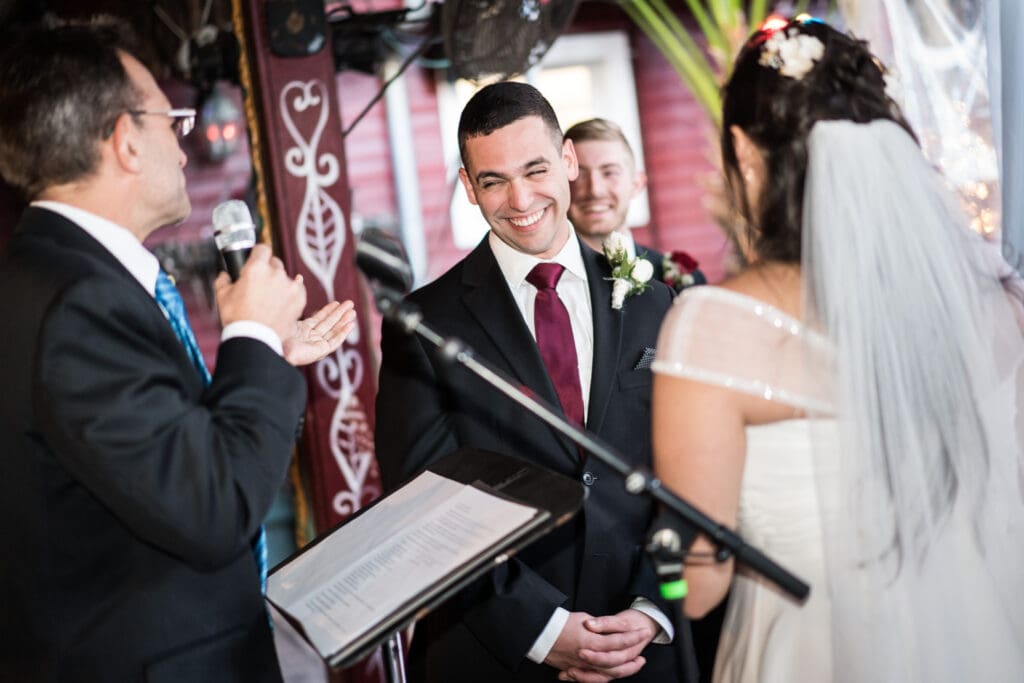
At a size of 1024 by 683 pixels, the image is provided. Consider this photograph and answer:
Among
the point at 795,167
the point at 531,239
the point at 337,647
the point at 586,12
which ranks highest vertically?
the point at 586,12

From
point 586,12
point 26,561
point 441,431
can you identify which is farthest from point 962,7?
point 586,12

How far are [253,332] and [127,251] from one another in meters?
0.26

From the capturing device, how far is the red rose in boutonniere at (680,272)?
3.82 meters

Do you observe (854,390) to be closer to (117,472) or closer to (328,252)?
(117,472)

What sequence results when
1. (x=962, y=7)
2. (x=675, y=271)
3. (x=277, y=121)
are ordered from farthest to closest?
(x=277, y=121), (x=675, y=271), (x=962, y=7)

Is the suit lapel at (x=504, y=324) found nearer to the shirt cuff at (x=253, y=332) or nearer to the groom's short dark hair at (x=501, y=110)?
the groom's short dark hair at (x=501, y=110)

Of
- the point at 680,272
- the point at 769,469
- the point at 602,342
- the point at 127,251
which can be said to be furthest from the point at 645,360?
the point at 680,272

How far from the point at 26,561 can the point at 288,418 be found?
48 centimetres

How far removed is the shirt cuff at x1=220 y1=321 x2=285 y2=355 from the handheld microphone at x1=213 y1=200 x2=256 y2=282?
12cm

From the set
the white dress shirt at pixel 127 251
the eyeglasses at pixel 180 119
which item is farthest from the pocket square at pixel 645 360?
the eyeglasses at pixel 180 119

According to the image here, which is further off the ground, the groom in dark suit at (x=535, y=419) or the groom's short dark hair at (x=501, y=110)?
Answer: the groom's short dark hair at (x=501, y=110)

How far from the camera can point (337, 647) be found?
151 cm

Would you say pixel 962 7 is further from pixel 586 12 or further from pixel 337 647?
pixel 586 12

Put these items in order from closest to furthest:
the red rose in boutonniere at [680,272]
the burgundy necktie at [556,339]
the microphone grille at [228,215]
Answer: the microphone grille at [228,215] → the burgundy necktie at [556,339] → the red rose in boutonniere at [680,272]
